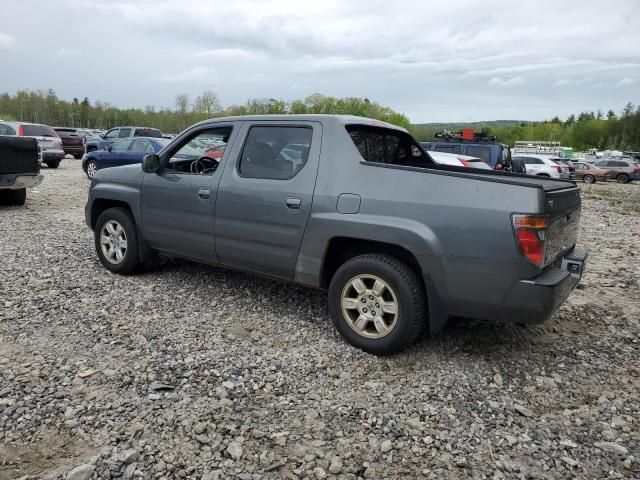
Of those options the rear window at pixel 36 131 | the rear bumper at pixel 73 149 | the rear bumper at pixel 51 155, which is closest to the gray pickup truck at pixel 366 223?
the rear window at pixel 36 131

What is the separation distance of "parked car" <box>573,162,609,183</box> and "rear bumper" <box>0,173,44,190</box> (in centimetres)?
2905

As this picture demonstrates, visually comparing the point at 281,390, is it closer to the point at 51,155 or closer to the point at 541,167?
the point at 51,155

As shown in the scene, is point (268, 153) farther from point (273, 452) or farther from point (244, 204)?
point (273, 452)

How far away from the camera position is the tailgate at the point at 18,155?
9.05m

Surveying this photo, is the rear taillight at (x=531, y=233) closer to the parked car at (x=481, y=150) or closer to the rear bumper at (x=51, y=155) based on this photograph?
the parked car at (x=481, y=150)

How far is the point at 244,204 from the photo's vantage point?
4.29m

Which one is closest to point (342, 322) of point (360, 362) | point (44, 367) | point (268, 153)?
point (360, 362)

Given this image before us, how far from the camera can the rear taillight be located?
315 centimetres

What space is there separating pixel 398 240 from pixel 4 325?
322cm

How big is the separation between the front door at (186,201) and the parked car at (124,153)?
9.31m

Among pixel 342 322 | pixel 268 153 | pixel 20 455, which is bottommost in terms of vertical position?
pixel 20 455

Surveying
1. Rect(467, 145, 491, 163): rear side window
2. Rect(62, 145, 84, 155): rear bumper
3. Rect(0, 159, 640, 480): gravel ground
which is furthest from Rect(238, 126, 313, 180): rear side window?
Rect(62, 145, 84, 155): rear bumper

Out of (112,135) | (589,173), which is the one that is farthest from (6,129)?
(589,173)

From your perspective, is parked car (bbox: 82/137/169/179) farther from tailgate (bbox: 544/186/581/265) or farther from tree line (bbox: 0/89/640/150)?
tree line (bbox: 0/89/640/150)
